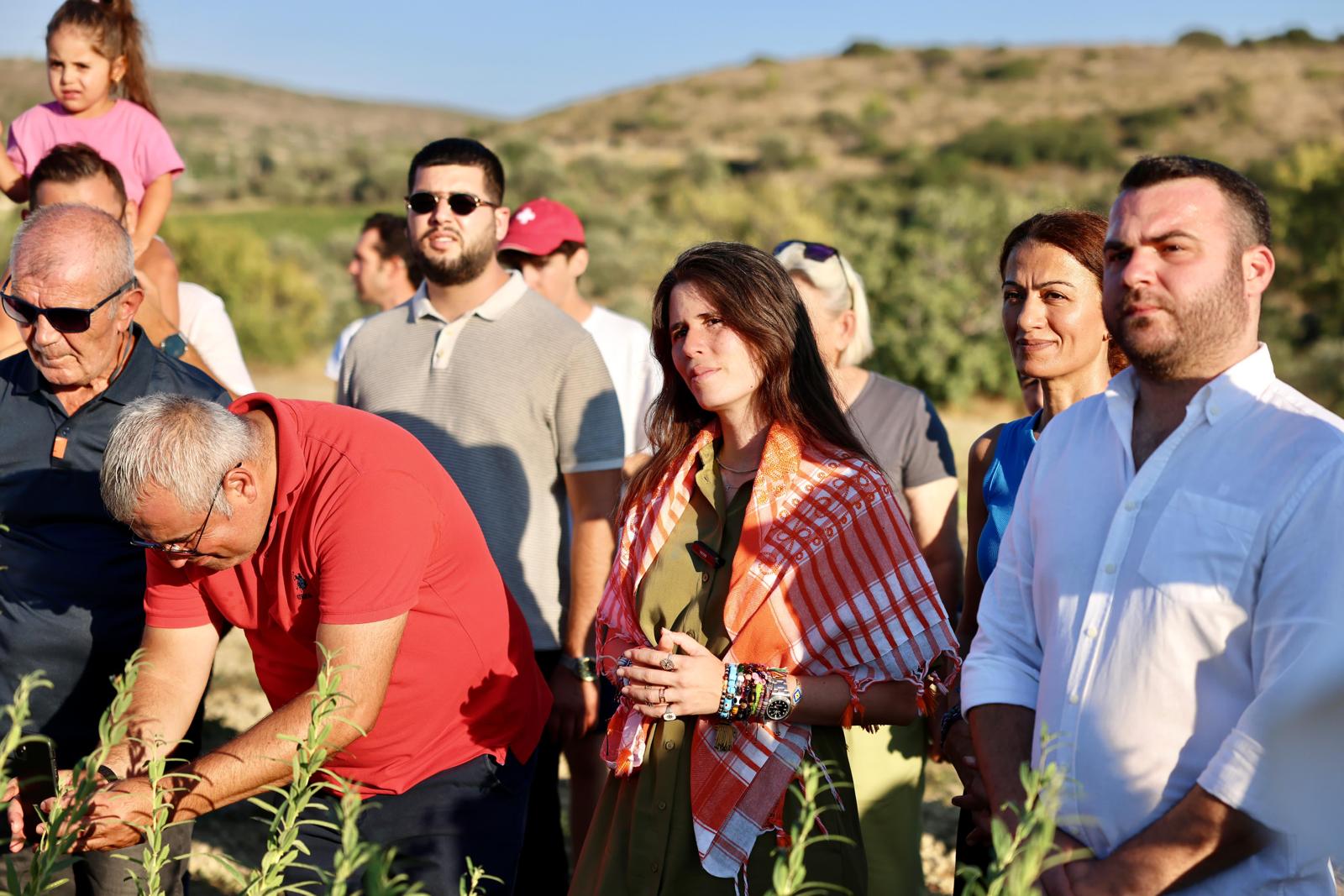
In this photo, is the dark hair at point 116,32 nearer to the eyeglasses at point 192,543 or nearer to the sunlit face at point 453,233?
the sunlit face at point 453,233

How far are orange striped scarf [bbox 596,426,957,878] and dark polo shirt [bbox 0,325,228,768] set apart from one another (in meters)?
1.62

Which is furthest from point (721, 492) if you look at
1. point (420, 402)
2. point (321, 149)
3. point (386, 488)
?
point (321, 149)

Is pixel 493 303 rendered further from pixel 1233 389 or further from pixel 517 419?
pixel 1233 389

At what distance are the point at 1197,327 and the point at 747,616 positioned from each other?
115 cm

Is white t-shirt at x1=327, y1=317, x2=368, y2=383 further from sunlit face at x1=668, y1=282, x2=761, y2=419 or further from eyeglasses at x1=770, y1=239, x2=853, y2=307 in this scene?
sunlit face at x1=668, y1=282, x2=761, y2=419

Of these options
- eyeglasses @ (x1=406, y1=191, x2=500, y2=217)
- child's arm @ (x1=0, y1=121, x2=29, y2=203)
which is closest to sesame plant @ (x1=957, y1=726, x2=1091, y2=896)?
eyeglasses @ (x1=406, y1=191, x2=500, y2=217)

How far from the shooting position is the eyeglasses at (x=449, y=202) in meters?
4.70

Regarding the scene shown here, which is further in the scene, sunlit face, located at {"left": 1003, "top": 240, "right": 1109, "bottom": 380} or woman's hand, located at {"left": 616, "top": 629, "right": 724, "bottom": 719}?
sunlit face, located at {"left": 1003, "top": 240, "right": 1109, "bottom": 380}

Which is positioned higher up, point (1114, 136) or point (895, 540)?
point (1114, 136)

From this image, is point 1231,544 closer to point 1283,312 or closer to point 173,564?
point 173,564

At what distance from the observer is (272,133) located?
68938 mm

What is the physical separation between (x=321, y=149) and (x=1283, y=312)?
4522 cm

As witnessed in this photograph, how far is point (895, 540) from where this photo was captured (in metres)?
3.06

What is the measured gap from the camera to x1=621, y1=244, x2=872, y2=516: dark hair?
3.19m
